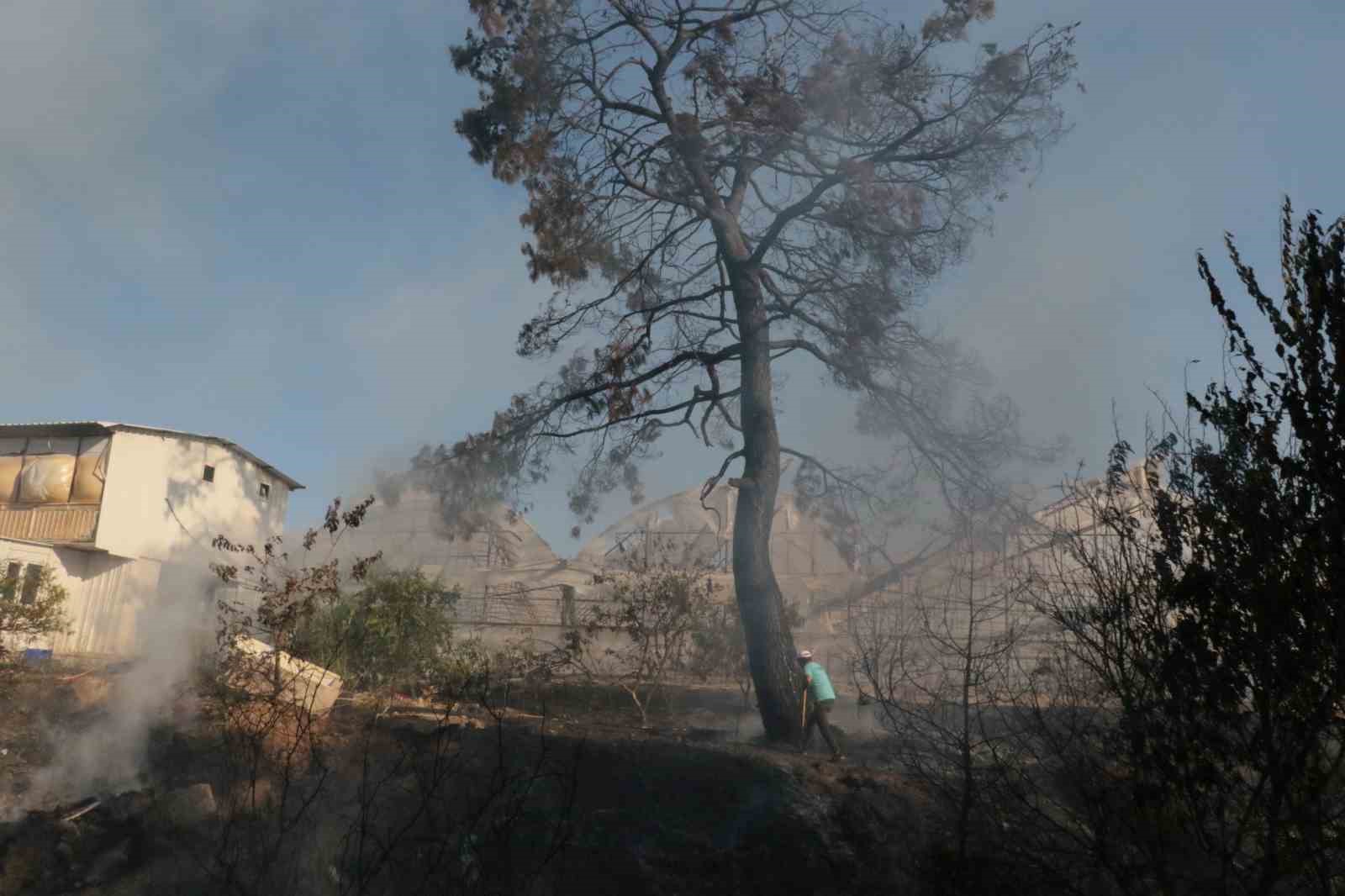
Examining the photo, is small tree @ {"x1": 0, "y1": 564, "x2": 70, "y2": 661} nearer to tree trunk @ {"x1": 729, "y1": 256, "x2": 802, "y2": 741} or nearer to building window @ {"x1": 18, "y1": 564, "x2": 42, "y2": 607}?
building window @ {"x1": 18, "y1": 564, "x2": 42, "y2": 607}

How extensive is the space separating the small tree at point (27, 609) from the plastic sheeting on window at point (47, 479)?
6205 millimetres

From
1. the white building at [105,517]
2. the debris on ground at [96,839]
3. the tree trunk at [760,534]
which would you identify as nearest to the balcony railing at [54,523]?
the white building at [105,517]

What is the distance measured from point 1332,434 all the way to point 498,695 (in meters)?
11.4

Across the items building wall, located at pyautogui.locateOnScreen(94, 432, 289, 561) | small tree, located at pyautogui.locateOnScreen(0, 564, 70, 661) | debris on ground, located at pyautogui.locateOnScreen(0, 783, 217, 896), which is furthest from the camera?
building wall, located at pyautogui.locateOnScreen(94, 432, 289, 561)

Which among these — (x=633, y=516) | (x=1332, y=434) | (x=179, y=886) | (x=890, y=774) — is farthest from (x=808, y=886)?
(x=633, y=516)

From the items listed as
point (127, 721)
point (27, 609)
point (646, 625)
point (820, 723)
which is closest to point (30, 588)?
point (27, 609)

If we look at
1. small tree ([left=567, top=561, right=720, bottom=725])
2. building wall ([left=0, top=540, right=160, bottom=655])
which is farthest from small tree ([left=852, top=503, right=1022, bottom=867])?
building wall ([left=0, top=540, right=160, bottom=655])

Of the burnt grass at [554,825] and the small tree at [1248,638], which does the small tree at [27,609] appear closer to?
the burnt grass at [554,825]

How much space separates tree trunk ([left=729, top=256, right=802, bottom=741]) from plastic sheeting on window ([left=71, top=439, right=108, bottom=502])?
1484 centimetres

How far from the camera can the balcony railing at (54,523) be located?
21031mm

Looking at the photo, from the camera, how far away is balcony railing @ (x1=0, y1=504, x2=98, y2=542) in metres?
21.0

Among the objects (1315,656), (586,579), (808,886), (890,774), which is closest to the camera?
(1315,656)

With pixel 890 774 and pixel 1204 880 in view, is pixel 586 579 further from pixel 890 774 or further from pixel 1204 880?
pixel 1204 880

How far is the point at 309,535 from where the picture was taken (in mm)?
10078
